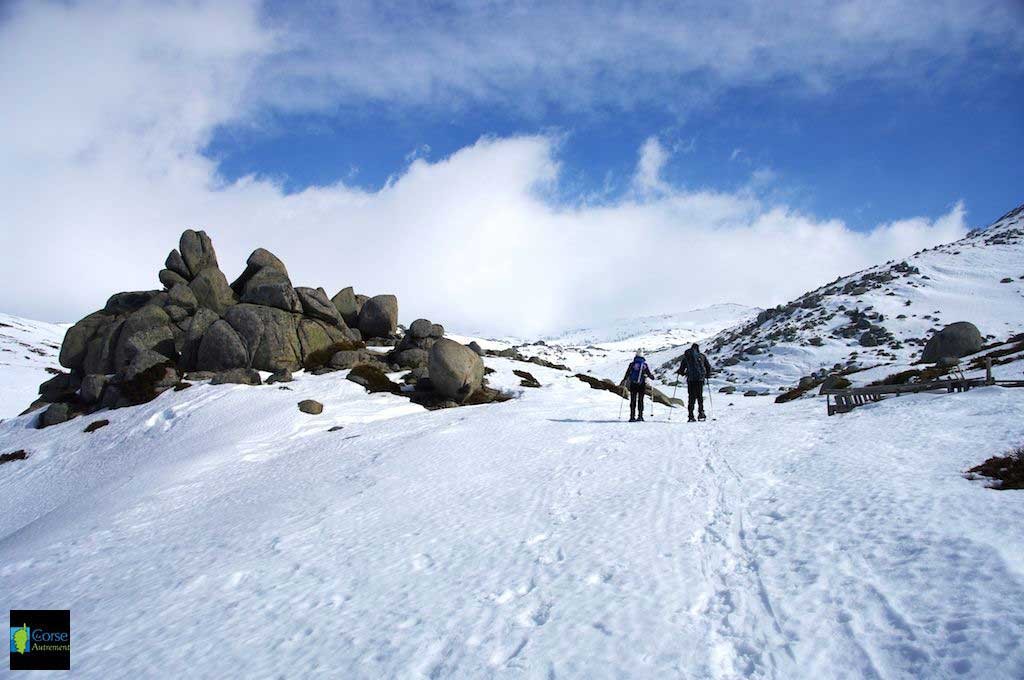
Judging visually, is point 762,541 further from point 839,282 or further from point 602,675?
point 839,282

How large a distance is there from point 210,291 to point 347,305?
Result: 31.8 feet

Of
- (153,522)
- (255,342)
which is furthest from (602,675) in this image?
(255,342)

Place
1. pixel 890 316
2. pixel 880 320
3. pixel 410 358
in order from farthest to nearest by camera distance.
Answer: pixel 890 316 < pixel 880 320 < pixel 410 358

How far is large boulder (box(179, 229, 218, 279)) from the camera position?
38688 millimetres

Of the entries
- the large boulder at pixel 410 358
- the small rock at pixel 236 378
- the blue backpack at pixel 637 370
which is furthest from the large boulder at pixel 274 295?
the blue backpack at pixel 637 370

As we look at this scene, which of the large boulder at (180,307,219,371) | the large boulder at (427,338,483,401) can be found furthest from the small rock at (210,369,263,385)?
the large boulder at (427,338,483,401)

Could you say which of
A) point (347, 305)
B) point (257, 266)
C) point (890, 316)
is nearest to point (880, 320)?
point (890, 316)

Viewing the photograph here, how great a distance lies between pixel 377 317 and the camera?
41281 mm

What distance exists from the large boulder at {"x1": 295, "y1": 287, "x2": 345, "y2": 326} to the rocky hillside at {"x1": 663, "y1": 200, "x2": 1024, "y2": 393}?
34457 mm

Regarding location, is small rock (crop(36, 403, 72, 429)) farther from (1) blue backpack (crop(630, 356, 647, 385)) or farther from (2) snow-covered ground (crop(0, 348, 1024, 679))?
(1) blue backpack (crop(630, 356, 647, 385))

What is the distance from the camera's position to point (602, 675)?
487 cm

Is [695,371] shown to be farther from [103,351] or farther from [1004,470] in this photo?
[103,351]

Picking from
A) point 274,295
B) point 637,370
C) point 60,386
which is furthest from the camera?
point 60,386

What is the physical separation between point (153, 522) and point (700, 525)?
13950 millimetres
